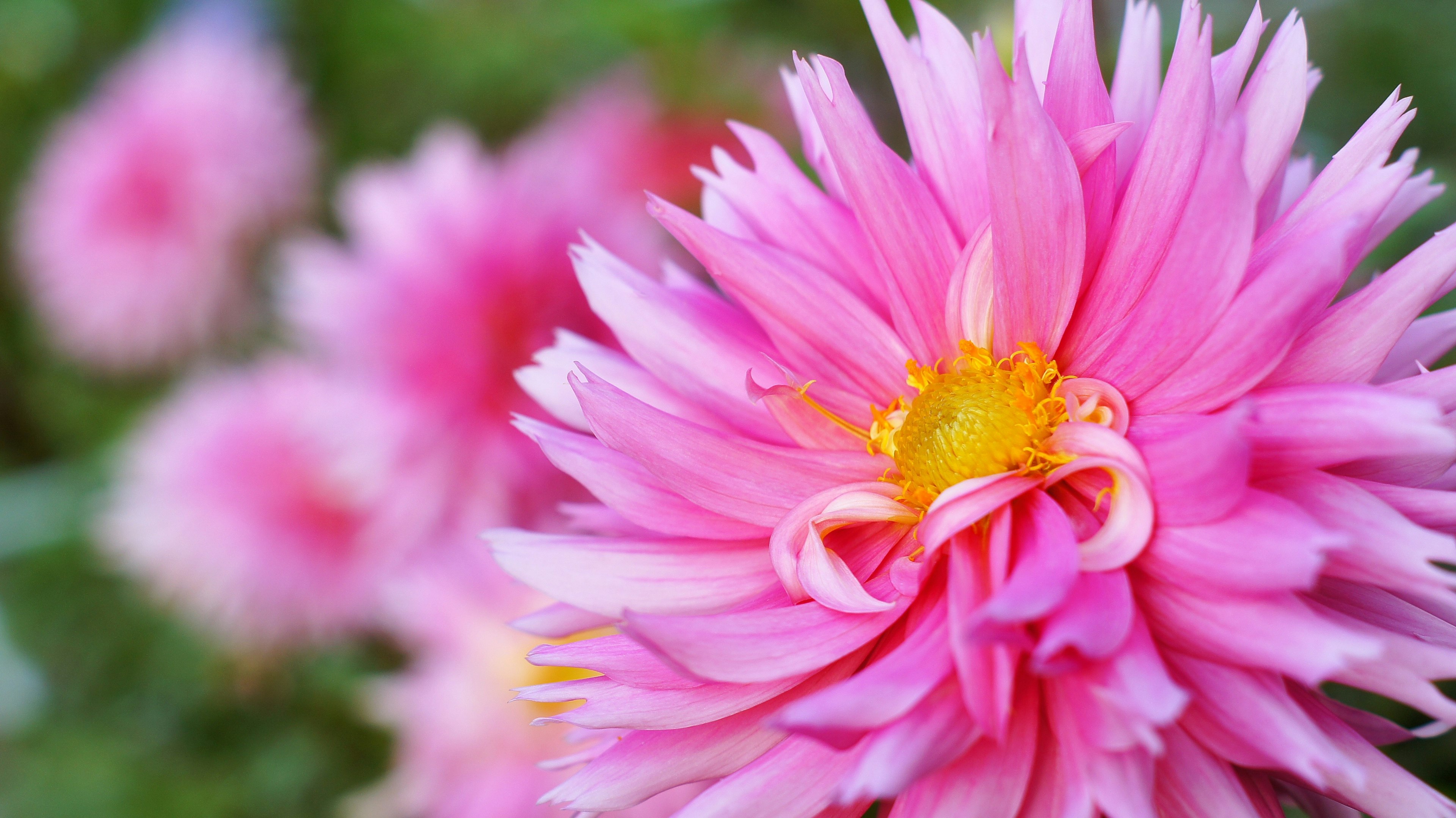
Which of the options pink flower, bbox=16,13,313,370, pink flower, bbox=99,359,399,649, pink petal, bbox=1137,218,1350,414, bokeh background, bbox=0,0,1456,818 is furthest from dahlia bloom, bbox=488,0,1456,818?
pink flower, bbox=16,13,313,370

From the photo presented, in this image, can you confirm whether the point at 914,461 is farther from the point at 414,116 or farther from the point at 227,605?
the point at 414,116

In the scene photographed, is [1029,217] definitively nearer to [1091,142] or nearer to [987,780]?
[1091,142]

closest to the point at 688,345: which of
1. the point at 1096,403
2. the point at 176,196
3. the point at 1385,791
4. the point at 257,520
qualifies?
the point at 1096,403

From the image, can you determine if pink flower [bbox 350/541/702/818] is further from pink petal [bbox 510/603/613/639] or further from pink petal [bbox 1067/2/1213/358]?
pink petal [bbox 1067/2/1213/358]

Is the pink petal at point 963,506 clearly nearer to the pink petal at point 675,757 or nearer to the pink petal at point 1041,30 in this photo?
the pink petal at point 675,757

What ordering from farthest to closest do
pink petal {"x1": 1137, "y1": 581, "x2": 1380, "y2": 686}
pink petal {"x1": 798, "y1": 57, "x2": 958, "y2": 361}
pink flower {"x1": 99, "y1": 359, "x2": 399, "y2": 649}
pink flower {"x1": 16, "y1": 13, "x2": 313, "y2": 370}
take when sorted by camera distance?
1. pink flower {"x1": 16, "y1": 13, "x2": 313, "y2": 370}
2. pink flower {"x1": 99, "y1": 359, "x2": 399, "y2": 649}
3. pink petal {"x1": 798, "y1": 57, "x2": 958, "y2": 361}
4. pink petal {"x1": 1137, "y1": 581, "x2": 1380, "y2": 686}

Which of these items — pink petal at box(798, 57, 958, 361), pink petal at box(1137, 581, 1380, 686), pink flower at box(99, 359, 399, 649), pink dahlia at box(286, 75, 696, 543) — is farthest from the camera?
pink flower at box(99, 359, 399, 649)

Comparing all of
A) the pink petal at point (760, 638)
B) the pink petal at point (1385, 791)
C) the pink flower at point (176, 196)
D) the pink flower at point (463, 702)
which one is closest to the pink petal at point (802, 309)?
the pink petal at point (760, 638)
